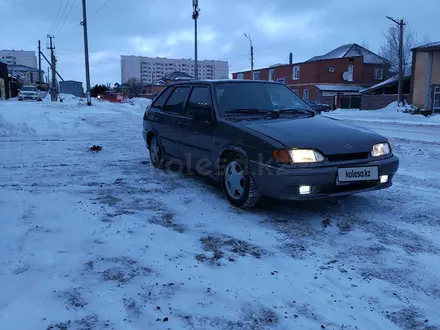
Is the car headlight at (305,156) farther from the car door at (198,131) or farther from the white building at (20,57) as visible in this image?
the white building at (20,57)

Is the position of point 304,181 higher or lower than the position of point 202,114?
lower

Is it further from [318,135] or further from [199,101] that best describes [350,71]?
[318,135]

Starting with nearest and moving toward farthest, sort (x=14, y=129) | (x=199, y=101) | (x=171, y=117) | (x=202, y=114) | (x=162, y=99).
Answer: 1. (x=202, y=114)
2. (x=199, y=101)
3. (x=171, y=117)
4. (x=162, y=99)
5. (x=14, y=129)

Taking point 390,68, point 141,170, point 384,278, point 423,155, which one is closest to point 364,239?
point 384,278

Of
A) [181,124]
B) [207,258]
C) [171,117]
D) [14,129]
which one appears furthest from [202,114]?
[14,129]

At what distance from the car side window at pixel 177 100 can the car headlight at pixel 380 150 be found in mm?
2697

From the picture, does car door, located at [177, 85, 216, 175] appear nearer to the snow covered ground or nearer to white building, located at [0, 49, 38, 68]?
the snow covered ground

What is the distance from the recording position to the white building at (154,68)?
12262cm

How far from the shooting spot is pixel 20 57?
127750 millimetres

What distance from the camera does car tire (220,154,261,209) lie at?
4.25 m

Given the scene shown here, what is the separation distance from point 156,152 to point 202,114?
1.86 meters

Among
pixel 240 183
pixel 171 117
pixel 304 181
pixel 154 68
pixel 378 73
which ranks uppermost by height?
pixel 154 68

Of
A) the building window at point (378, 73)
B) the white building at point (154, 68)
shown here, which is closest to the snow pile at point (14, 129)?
the building window at point (378, 73)

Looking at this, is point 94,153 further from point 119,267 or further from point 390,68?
point 390,68
